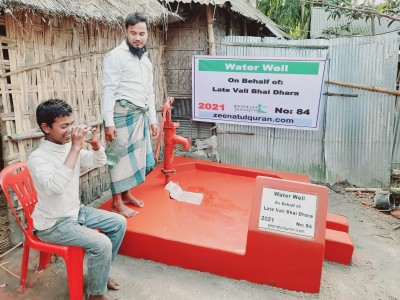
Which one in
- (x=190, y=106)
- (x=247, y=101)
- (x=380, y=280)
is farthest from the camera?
(x=190, y=106)

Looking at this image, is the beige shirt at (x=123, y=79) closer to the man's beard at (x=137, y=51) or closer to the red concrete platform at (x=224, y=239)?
the man's beard at (x=137, y=51)

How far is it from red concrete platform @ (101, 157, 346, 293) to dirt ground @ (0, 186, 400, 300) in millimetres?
102

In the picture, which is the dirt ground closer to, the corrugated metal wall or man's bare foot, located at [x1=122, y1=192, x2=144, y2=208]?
man's bare foot, located at [x1=122, y1=192, x2=144, y2=208]

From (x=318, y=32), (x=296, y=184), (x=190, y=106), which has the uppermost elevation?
(x=318, y=32)

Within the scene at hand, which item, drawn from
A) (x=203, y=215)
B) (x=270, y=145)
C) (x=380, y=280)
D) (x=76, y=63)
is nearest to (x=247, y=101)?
(x=270, y=145)

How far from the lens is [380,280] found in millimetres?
3297

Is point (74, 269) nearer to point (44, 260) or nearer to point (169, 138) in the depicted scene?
point (44, 260)

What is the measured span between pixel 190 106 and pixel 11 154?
3.46 m

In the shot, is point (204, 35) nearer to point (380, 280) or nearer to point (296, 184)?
point (296, 184)

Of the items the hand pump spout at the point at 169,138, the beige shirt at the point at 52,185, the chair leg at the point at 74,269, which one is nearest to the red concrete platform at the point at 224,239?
the hand pump spout at the point at 169,138

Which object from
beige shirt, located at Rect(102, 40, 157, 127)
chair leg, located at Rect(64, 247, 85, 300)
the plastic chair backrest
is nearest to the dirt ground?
chair leg, located at Rect(64, 247, 85, 300)

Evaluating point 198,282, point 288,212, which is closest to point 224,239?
point 198,282

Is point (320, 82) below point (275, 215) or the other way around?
the other way around

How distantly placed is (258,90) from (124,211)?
284 cm
